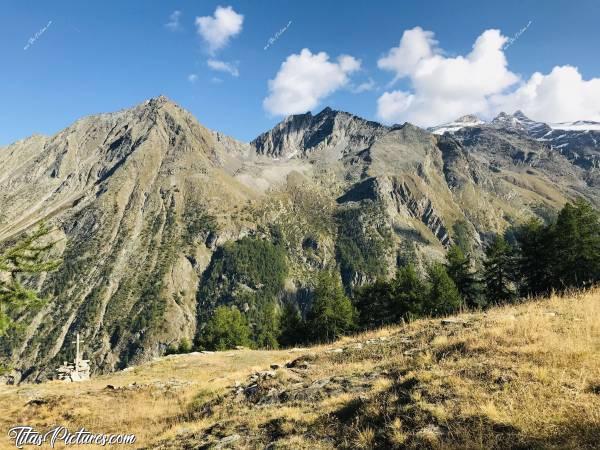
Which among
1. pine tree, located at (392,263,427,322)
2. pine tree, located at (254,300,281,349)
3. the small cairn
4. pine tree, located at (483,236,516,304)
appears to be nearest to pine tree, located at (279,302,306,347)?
pine tree, located at (254,300,281,349)

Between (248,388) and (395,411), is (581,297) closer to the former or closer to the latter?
(395,411)

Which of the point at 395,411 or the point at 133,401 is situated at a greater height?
the point at 395,411

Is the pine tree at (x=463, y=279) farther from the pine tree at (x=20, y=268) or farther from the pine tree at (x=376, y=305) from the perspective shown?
the pine tree at (x=20, y=268)

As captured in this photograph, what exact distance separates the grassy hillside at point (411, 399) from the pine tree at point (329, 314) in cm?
4793

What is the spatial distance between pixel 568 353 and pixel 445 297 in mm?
49482

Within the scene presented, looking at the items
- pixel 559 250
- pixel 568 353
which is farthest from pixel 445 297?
pixel 568 353

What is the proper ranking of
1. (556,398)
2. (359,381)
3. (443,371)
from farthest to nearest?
(359,381) < (443,371) < (556,398)

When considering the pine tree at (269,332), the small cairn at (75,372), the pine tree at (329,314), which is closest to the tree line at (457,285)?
the pine tree at (329,314)

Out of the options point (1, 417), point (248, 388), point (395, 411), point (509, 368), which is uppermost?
point (509, 368)

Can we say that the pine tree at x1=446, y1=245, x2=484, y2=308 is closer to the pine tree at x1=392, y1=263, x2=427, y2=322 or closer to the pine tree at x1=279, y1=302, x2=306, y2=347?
the pine tree at x1=392, y1=263, x2=427, y2=322

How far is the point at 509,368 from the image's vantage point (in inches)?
384

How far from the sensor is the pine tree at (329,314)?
67875mm

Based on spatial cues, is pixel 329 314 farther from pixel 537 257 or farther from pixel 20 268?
pixel 20 268

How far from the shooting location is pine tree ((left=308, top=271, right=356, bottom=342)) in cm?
6788
